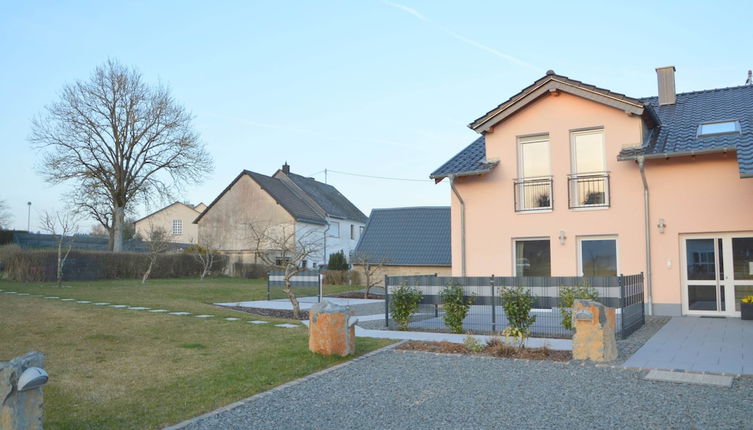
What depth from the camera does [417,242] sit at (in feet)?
91.1

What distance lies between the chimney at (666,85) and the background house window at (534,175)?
15.2ft

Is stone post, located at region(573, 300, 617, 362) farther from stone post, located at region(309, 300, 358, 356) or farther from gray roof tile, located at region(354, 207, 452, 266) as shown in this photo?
gray roof tile, located at region(354, 207, 452, 266)

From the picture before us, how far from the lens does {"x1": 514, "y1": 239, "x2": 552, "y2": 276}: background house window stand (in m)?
14.8

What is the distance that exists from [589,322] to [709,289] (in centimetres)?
675

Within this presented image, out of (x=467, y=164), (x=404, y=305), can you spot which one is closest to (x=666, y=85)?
(x=467, y=164)

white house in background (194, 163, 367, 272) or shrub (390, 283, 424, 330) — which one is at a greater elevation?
white house in background (194, 163, 367, 272)

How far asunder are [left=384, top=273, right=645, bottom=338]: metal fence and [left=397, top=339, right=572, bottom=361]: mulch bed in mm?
2076

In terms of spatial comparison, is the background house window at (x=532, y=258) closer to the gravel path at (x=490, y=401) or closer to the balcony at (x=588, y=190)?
the balcony at (x=588, y=190)

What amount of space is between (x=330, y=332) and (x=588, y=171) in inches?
349


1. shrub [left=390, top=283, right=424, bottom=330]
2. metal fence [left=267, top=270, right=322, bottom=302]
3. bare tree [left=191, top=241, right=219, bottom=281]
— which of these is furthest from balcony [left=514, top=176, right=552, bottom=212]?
bare tree [left=191, top=241, right=219, bottom=281]

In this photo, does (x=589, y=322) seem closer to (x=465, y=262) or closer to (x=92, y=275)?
(x=465, y=262)

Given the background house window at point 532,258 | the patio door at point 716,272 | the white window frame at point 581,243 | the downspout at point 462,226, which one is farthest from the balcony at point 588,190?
the downspout at point 462,226

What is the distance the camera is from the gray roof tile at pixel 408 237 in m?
26.9

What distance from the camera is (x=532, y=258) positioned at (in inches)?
591
